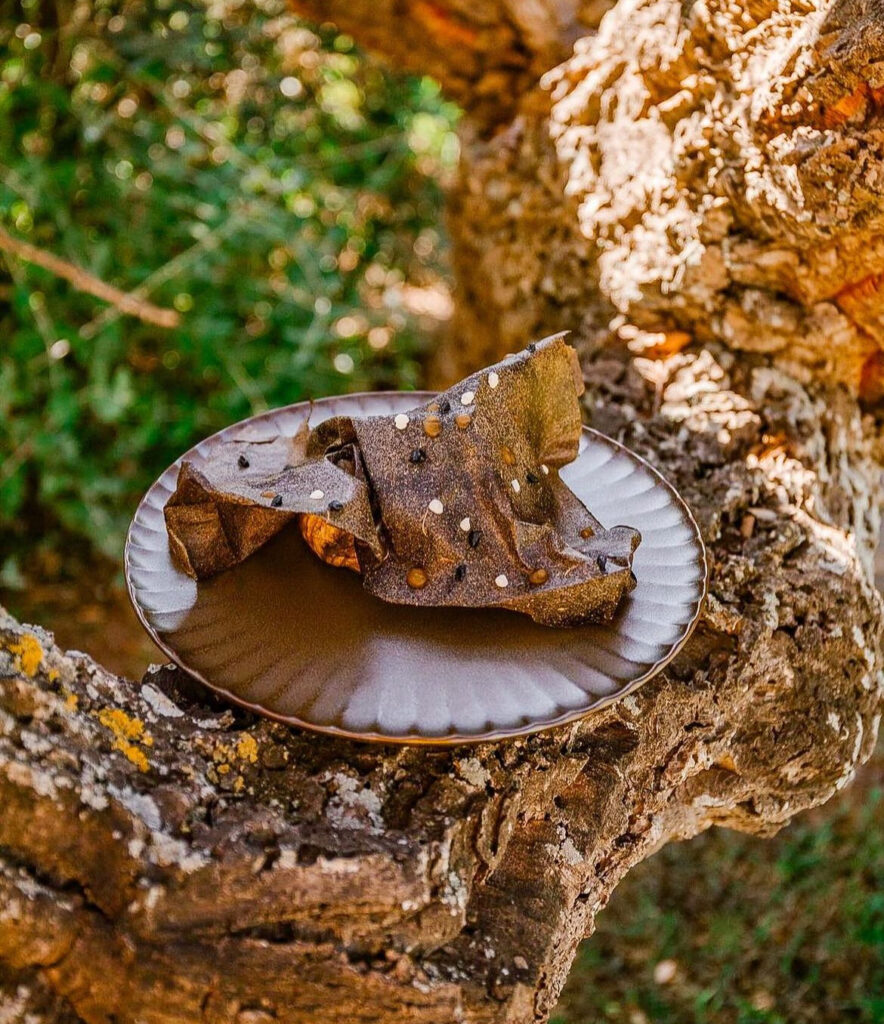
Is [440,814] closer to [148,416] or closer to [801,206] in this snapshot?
[801,206]

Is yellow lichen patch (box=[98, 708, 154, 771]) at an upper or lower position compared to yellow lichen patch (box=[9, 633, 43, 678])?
lower

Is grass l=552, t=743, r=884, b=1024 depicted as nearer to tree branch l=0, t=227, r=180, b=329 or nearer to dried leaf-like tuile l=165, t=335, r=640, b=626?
dried leaf-like tuile l=165, t=335, r=640, b=626

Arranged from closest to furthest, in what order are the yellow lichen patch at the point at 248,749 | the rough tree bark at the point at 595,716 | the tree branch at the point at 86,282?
the rough tree bark at the point at 595,716 → the yellow lichen patch at the point at 248,749 → the tree branch at the point at 86,282

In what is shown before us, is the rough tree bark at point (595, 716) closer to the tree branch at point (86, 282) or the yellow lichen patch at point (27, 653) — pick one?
the yellow lichen patch at point (27, 653)

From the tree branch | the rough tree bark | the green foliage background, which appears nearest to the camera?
the rough tree bark

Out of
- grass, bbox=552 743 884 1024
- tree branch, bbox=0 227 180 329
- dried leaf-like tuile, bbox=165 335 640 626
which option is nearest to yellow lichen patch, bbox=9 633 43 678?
dried leaf-like tuile, bbox=165 335 640 626

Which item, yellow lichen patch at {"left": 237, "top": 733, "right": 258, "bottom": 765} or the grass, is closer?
yellow lichen patch at {"left": 237, "top": 733, "right": 258, "bottom": 765}

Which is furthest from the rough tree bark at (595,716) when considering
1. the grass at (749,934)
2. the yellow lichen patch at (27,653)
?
the grass at (749,934)
